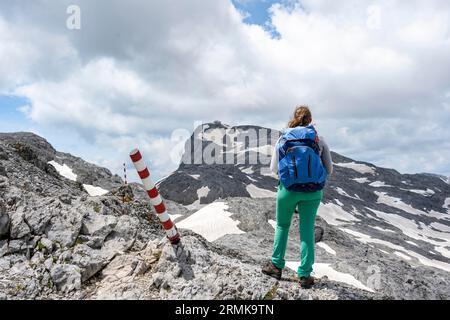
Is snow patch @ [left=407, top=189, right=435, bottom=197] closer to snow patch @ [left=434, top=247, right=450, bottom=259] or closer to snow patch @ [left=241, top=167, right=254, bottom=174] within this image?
snow patch @ [left=241, top=167, right=254, bottom=174]

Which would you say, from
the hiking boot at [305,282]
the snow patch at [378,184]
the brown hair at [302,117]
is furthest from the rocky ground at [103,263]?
the snow patch at [378,184]

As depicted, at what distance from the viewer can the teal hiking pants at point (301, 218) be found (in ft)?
23.3

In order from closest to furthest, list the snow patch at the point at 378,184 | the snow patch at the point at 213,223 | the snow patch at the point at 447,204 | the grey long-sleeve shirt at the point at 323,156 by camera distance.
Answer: the grey long-sleeve shirt at the point at 323,156
the snow patch at the point at 213,223
the snow patch at the point at 447,204
the snow patch at the point at 378,184

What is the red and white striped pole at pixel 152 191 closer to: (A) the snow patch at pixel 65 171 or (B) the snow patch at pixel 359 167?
(A) the snow patch at pixel 65 171

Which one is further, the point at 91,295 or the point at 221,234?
the point at 221,234

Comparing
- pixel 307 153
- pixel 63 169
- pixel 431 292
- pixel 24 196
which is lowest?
pixel 431 292

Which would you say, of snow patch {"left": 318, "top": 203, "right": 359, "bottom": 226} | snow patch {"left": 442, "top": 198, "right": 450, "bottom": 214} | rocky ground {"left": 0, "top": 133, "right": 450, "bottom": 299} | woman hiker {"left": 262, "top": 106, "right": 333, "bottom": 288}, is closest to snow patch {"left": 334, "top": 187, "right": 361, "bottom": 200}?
snow patch {"left": 318, "top": 203, "right": 359, "bottom": 226}

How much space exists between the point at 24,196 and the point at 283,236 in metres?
6.10

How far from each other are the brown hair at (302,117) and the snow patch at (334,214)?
7844 centimetres

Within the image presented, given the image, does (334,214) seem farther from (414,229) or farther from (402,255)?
(402,255)

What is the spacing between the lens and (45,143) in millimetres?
77125
